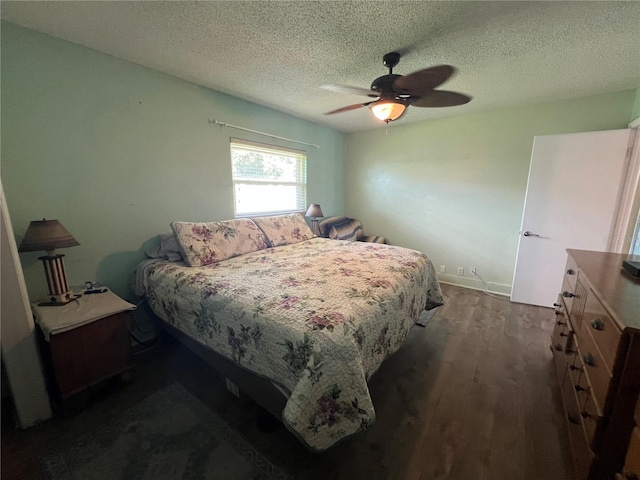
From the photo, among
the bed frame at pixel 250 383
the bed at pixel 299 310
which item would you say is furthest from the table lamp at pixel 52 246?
the bed frame at pixel 250 383

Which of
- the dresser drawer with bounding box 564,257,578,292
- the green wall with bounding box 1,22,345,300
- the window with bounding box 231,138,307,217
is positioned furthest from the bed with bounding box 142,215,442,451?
the dresser drawer with bounding box 564,257,578,292

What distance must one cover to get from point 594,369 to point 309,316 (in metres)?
1.27

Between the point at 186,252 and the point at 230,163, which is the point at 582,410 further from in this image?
the point at 230,163

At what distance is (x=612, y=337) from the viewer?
98 cm

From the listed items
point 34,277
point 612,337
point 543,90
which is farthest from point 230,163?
point 543,90

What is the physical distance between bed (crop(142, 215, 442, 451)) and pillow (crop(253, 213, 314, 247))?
0.77 ft

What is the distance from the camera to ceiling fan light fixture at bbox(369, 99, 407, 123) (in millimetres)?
1779

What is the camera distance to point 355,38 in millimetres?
1702

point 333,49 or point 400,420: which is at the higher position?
point 333,49

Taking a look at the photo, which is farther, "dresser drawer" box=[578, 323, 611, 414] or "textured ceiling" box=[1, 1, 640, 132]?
"textured ceiling" box=[1, 1, 640, 132]

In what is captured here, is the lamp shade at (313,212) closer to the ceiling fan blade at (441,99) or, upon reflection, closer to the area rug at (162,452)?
the ceiling fan blade at (441,99)

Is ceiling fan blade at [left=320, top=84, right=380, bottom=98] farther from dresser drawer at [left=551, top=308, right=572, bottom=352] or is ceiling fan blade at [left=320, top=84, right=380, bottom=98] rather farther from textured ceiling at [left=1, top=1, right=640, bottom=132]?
dresser drawer at [left=551, top=308, right=572, bottom=352]

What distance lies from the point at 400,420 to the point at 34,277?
2590mm

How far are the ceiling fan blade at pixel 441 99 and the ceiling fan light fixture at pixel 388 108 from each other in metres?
0.13
